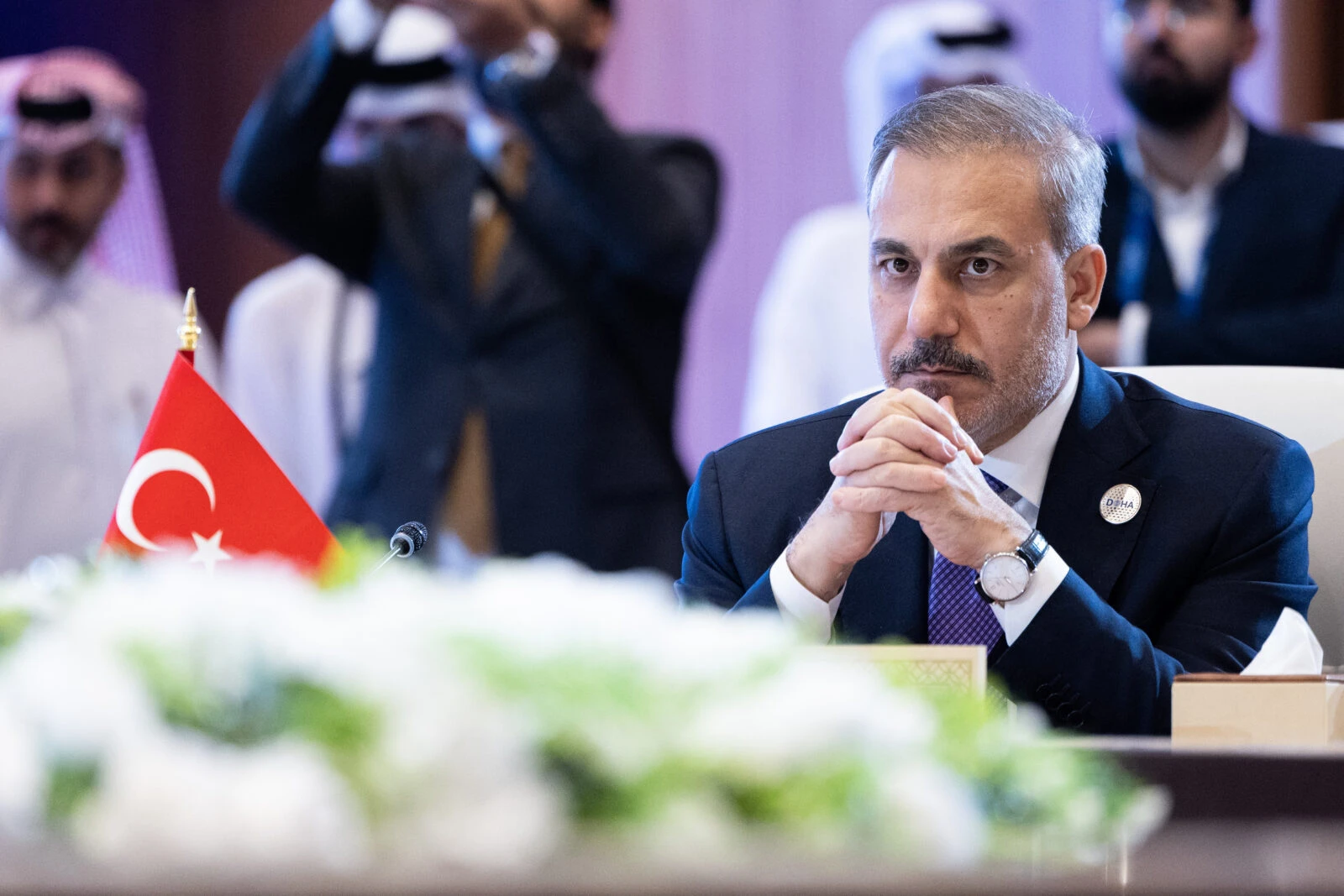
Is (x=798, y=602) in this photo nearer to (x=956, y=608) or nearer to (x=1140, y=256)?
(x=956, y=608)

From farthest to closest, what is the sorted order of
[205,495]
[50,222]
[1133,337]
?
[50,222] < [1133,337] < [205,495]

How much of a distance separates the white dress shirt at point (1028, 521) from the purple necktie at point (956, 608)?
5cm

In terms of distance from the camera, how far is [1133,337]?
3.01 meters

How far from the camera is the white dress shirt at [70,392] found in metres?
3.98

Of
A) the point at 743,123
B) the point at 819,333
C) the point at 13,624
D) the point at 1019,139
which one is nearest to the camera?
the point at 13,624

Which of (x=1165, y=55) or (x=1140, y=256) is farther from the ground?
(x=1165, y=55)

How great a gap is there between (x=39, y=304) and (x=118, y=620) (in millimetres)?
3866

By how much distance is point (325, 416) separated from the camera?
14.0 ft

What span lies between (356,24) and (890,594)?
193cm

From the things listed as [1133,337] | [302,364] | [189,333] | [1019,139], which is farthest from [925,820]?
[302,364]

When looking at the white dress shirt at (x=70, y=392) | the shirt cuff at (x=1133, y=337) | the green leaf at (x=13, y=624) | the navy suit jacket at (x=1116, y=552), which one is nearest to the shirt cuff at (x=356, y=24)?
the white dress shirt at (x=70, y=392)

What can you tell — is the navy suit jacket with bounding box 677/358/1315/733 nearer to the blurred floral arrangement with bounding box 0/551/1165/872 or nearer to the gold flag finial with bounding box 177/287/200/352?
the gold flag finial with bounding box 177/287/200/352

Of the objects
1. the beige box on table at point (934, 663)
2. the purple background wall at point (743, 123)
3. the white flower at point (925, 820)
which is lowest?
the white flower at point (925, 820)

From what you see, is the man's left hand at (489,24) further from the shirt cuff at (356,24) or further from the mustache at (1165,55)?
the mustache at (1165,55)
